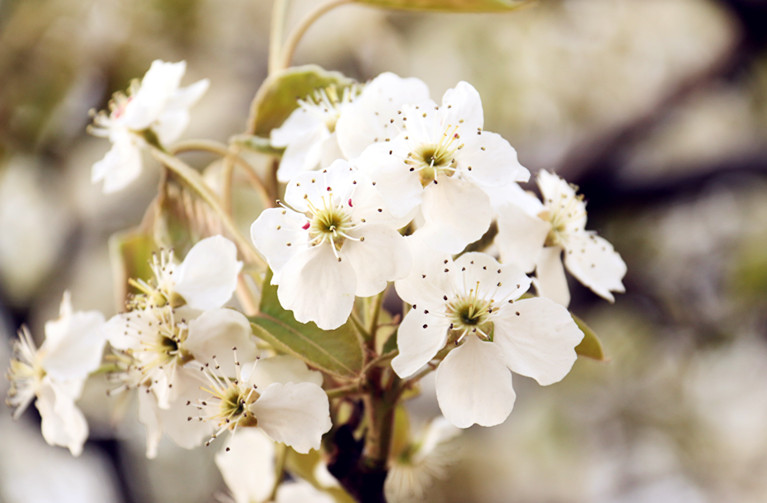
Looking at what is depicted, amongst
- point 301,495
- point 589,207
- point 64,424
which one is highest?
point 64,424

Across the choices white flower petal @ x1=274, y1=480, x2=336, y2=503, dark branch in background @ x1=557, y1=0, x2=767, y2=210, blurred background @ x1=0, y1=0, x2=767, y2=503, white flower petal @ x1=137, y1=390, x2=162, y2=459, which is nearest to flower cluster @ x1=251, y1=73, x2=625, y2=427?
white flower petal @ x1=137, y1=390, x2=162, y2=459

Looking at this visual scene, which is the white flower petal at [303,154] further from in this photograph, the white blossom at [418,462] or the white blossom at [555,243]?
the white blossom at [418,462]

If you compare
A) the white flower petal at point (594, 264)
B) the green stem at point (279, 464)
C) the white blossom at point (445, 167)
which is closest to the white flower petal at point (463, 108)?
the white blossom at point (445, 167)

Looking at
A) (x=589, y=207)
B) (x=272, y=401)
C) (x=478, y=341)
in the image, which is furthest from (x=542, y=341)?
(x=589, y=207)

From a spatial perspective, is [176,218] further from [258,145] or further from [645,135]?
[645,135]

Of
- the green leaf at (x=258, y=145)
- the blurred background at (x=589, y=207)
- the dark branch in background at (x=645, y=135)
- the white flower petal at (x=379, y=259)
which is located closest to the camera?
the white flower petal at (x=379, y=259)
